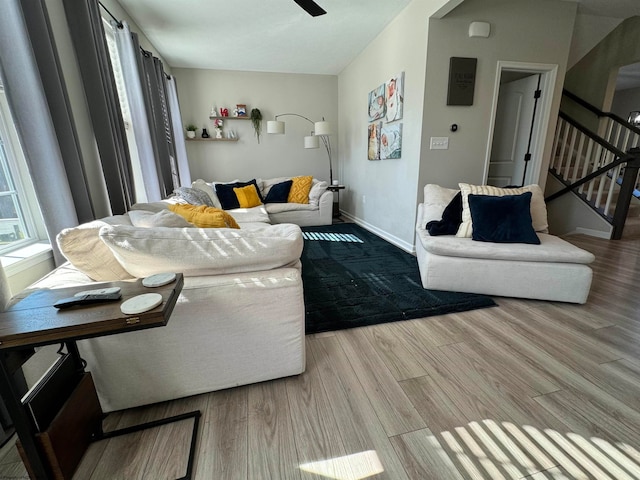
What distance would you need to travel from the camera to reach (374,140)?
3887 mm

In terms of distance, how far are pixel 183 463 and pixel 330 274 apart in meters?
1.79

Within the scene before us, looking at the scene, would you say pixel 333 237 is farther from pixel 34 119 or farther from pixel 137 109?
pixel 34 119

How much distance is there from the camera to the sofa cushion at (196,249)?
3.61ft

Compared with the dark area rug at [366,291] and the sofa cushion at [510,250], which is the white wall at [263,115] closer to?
the dark area rug at [366,291]

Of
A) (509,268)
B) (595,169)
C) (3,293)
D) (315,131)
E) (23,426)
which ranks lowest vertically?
(509,268)

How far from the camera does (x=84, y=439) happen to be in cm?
103

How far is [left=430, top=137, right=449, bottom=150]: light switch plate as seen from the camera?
9.63 ft

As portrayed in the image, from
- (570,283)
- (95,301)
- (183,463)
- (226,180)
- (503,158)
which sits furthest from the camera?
(226,180)

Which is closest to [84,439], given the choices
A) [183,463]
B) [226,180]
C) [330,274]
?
[183,463]

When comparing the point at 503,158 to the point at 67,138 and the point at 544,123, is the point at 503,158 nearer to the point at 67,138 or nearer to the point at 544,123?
the point at 544,123

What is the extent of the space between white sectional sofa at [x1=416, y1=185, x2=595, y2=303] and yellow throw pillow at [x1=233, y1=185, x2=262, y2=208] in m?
2.75

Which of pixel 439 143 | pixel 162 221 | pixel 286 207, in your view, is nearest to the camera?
pixel 162 221

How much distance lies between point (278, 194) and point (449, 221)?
285 cm

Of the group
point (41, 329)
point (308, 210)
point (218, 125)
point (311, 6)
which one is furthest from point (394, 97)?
point (41, 329)
